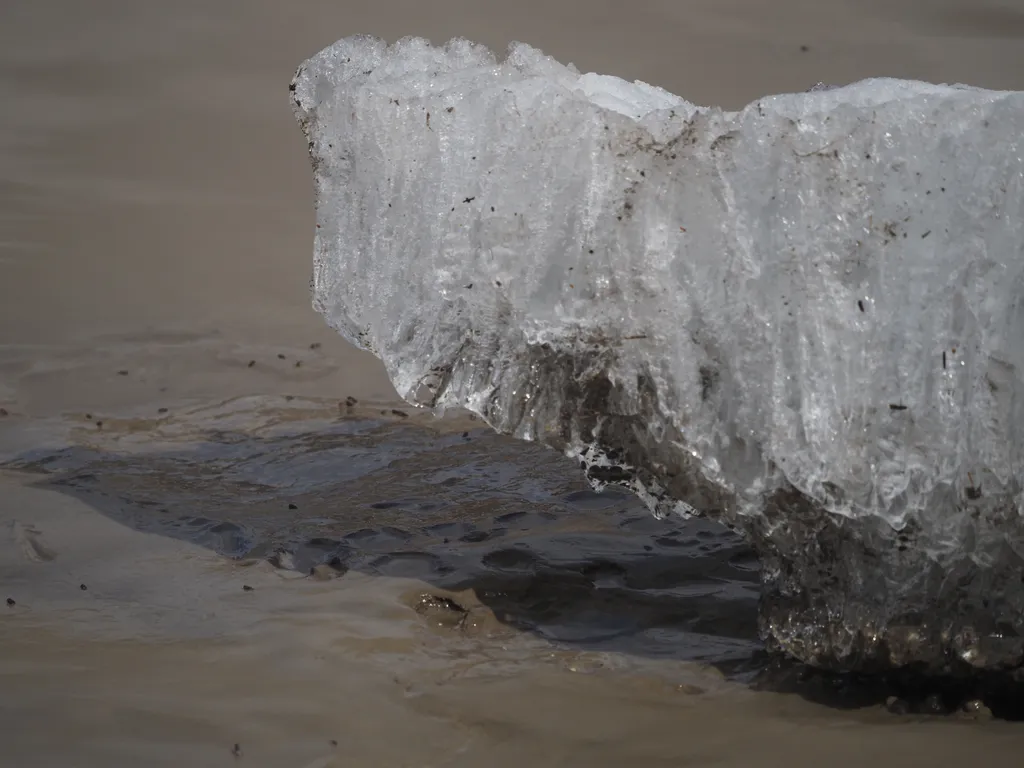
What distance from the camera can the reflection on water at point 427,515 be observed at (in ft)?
7.91

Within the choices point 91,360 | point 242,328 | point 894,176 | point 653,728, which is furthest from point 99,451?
point 894,176

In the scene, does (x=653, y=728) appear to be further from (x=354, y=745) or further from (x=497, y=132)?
(x=497, y=132)

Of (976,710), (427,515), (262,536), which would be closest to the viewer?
(976,710)

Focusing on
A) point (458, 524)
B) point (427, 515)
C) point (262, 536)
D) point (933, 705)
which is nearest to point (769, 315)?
point (933, 705)

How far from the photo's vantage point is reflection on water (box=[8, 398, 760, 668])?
2.41 metres

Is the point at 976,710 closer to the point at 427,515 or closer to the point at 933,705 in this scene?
the point at 933,705

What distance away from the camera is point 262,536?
2.81 meters

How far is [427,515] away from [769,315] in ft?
4.45

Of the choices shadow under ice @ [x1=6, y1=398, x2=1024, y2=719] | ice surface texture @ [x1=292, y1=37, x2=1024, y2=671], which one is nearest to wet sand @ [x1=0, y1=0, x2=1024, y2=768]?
shadow under ice @ [x1=6, y1=398, x2=1024, y2=719]

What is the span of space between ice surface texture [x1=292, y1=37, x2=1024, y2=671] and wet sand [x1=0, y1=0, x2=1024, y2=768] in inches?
10.9

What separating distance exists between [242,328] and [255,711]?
2.79m

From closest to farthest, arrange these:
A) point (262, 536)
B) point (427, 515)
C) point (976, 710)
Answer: point (976, 710) → point (262, 536) → point (427, 515)

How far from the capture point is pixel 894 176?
6.16 ft

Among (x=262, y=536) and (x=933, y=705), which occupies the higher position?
(x=933, y=705)
